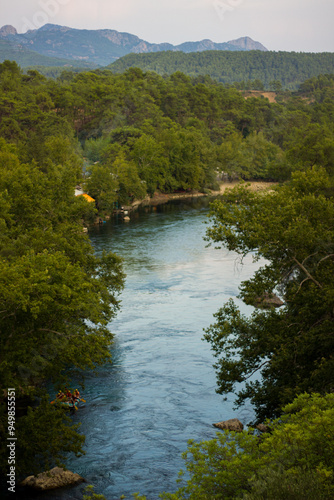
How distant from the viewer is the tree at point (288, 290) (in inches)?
733

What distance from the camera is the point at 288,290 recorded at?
2041 centimetres

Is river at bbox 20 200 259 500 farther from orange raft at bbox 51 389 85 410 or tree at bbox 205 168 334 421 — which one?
tree at bbox 205 168 334 421

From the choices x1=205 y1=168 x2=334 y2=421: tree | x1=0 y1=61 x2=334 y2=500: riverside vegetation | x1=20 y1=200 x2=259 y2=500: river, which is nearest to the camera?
x1=0 y1=61 x2=334 y2=500: riverside vegetation

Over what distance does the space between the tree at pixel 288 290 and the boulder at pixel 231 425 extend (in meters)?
2.24

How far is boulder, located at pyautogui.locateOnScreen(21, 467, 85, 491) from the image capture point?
60.4 ft

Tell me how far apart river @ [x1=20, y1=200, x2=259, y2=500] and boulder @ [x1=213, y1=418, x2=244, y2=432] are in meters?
0.55

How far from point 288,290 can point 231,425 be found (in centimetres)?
649

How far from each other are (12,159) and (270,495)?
4880cm

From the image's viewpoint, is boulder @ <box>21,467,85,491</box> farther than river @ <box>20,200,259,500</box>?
No
